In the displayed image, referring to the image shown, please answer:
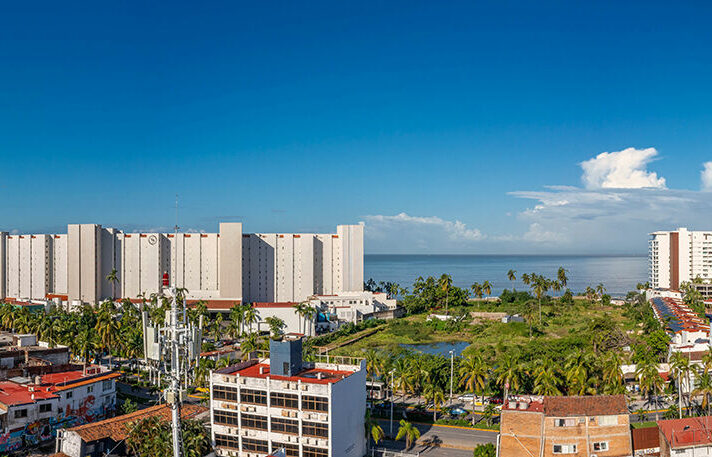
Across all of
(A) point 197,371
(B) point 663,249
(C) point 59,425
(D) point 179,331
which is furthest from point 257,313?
(B) point 663,249

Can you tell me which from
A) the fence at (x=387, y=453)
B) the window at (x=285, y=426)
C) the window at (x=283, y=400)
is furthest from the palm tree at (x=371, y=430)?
the window at (x=283, y=400)

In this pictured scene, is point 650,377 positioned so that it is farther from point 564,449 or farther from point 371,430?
point 371,430

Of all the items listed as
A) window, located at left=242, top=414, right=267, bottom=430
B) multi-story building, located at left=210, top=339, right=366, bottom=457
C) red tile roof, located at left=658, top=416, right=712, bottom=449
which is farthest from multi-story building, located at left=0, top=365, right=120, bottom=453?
red tile roof, located at left=658, top=416, right=712, bottom=449

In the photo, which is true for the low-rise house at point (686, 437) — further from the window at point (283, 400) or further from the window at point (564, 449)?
the window at point (283, 400)

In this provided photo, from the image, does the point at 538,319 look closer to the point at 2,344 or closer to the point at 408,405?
the point at 408,405

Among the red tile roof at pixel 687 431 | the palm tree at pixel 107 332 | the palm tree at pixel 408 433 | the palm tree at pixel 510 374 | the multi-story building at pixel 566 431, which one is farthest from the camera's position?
the palm tree at pixel 107 332

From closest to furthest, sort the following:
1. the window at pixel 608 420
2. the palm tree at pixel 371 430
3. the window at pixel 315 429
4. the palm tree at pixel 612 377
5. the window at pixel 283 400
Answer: the window at pixel 608 420 < the window at pixel 315 429 < the window at pixel 283 400 < the palm tree at pixel 371 430 < the palm tree at pixel 612 377

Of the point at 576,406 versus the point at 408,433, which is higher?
the point at 576,406

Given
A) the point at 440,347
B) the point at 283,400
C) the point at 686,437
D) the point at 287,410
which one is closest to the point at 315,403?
the point at 287,410
